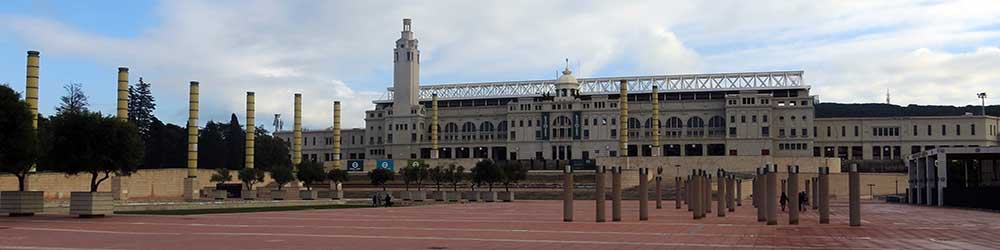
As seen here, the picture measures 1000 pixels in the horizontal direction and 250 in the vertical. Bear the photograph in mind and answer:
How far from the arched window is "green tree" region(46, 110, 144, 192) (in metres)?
103

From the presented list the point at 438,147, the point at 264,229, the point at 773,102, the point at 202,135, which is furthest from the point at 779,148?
the point at 264,229

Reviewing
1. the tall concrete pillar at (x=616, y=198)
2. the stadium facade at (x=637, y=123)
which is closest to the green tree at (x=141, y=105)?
the stadium facade at (x=637, y=123)

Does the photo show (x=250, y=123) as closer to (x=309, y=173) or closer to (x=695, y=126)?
(x=309, y=173)

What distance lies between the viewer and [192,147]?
2968 inches

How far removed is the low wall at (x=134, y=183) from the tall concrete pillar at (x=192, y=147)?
207cm

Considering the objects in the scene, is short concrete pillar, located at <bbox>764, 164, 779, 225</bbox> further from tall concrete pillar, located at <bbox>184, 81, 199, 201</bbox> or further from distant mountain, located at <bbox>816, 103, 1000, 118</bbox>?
distant mountain, located at <bbox>816, 103, 1000, 118</bbox>

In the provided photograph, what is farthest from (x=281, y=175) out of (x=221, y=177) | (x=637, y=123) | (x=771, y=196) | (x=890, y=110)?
(x=890, y=110)

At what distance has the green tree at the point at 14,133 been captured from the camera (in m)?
32.5

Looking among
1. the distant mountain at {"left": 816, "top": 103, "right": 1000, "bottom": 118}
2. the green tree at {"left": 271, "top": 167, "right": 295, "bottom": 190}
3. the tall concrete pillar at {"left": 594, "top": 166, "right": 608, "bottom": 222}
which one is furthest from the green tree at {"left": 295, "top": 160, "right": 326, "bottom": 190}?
the distant mountain at {"left": 816, "top": 103, "right": 1000, "bottom": 118}

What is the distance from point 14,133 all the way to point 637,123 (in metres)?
105

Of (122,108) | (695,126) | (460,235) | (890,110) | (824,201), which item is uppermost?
(890,110)

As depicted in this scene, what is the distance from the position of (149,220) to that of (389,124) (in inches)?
4468

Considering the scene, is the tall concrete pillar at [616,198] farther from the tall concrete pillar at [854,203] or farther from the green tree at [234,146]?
the green tree at [234,146]

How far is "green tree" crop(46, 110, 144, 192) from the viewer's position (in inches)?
1341
